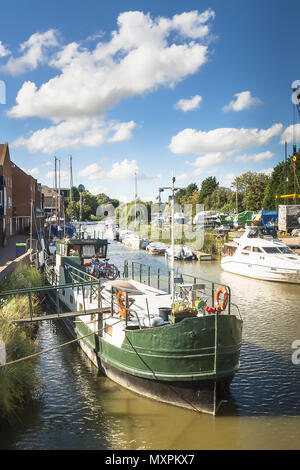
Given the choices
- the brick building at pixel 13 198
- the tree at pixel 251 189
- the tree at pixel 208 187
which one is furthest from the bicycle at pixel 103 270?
the tree at pixel 208 187

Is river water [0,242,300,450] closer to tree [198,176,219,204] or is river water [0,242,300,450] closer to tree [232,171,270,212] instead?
tree [232,171,270,212]

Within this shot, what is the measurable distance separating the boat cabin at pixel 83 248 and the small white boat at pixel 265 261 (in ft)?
47.9

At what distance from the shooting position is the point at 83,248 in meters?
24.6

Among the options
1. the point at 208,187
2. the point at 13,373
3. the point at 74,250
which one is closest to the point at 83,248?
the point at 74,250

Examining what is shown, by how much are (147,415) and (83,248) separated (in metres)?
14.8

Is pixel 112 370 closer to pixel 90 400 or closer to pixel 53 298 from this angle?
pixel 90 400

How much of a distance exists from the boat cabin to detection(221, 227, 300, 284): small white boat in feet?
47.9

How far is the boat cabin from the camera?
79.1ft

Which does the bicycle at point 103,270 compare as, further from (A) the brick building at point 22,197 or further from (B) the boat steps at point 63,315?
(A) the brick building at point 22,197
